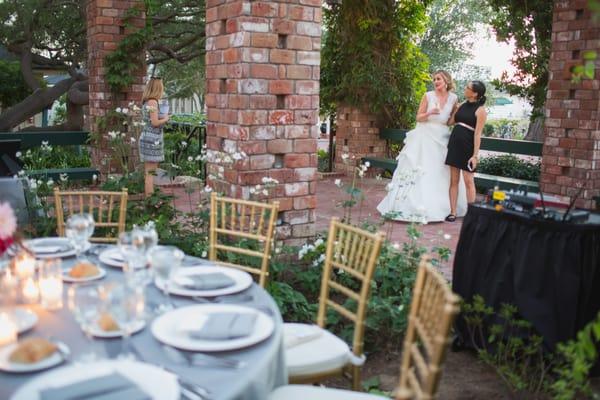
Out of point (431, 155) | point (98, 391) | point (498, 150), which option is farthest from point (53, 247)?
point (498, 150)

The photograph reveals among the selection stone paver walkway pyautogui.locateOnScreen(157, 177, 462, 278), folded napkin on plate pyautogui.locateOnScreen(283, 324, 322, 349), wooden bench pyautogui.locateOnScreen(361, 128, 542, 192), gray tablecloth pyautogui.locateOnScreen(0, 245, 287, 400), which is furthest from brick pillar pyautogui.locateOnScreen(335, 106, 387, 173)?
gray tablecloth pyautogui.locateOnScreen(0, 245, 287, 400)

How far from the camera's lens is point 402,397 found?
57.3 inches

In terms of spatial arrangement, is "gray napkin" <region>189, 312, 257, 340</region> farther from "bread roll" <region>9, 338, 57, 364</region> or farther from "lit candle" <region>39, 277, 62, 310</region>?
"lit candle" <region>39, 277, 62, 310</region>

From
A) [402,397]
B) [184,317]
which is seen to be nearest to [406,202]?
[184,317]

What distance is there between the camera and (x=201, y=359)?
5.84ft

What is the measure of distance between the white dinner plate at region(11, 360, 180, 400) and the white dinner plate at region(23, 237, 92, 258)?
3.32 feet

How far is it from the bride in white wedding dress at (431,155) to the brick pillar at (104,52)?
316cm

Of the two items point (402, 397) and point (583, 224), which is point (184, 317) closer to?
point (402, 397)

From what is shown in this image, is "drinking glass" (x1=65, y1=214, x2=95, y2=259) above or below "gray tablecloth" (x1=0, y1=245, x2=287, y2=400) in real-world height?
above

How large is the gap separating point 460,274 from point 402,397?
2206 mm

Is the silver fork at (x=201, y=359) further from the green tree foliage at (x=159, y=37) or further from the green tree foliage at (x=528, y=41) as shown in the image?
the green tree foliage at (x=528, y=41)

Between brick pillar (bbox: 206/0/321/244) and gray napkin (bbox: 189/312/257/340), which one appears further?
brick pillar (bbox: 206/0/321/244)

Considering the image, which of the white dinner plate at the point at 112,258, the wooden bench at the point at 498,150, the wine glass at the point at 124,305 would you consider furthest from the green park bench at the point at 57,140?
the wine glass at the point at 124,305

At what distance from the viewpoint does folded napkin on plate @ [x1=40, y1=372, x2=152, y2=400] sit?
1.53m
